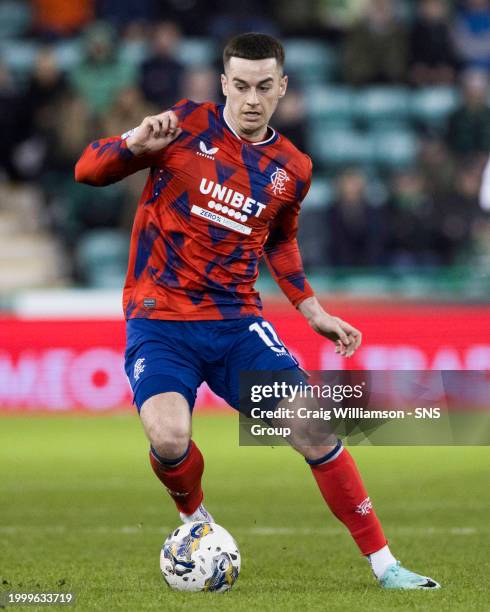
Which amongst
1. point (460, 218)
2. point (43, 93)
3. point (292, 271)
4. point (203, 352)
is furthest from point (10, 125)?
point (203, 352)

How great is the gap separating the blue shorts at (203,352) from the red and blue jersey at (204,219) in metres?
0.05

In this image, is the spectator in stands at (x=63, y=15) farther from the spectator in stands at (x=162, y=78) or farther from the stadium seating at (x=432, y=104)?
the stadium seating at (x=432, y=104)

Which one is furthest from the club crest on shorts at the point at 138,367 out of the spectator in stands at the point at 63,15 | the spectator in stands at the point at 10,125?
the spectator in stands at the point at 63,15

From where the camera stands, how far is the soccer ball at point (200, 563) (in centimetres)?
551

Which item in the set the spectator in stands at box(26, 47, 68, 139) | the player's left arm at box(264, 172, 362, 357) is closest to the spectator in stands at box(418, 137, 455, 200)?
the spectator in stands at box(26, 47, 68, 139)

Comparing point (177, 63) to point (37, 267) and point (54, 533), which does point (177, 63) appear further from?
point (54, 533)

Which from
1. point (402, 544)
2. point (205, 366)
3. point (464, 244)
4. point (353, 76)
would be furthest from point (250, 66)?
point (353, 76)

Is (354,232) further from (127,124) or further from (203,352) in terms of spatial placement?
(203,352)

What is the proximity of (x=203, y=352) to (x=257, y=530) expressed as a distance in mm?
1977

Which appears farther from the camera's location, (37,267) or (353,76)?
(353,76)

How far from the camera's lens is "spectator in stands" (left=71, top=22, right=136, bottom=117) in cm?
1584

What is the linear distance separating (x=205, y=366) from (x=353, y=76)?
1127 centimetres

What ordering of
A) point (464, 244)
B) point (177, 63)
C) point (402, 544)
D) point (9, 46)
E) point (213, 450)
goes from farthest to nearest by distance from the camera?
point (9, 46), point (177, 63), point (464, 244), point (213, 450), point (402, 544)

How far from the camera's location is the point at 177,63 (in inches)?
618
